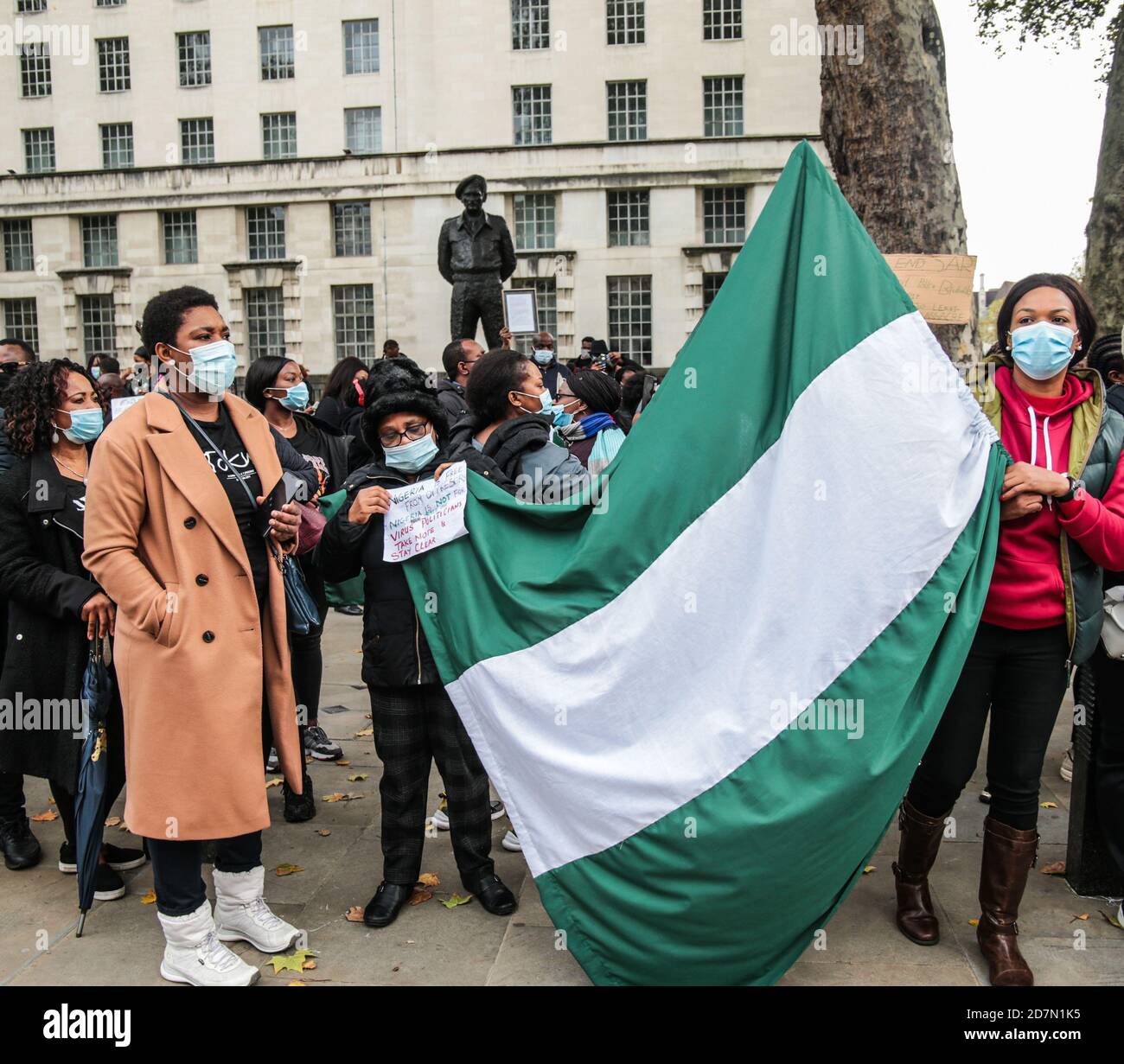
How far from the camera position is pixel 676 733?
3.51 metres

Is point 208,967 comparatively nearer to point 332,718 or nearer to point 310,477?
point 310,477

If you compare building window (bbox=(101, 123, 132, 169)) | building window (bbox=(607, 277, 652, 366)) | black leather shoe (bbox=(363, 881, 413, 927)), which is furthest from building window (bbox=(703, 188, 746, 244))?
black leather shoe (bbox=(363, 881, 413, 927))

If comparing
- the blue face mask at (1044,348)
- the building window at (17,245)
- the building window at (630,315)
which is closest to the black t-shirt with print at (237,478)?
the blue face mask at (1044,348)

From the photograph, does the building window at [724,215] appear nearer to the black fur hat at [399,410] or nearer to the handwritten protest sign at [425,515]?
the black fur hat at [399,410]

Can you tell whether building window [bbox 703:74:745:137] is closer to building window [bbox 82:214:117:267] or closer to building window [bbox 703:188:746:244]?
building window [bbox 703:188:746:244]

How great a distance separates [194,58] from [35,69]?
19.6 ft

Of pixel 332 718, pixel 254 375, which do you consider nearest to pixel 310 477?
pixel 254 375

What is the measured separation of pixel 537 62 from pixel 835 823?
106 ft

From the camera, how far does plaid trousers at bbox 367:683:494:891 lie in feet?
13.7

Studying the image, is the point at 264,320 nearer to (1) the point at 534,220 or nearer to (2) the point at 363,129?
(2) the point at 363,129

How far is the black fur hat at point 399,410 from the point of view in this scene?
13.5 feet

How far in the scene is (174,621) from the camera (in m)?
3.55

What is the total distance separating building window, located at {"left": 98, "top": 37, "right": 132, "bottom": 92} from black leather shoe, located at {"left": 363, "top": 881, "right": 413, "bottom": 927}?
1480 inches

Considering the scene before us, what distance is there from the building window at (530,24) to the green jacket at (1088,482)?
31605 millimetres
